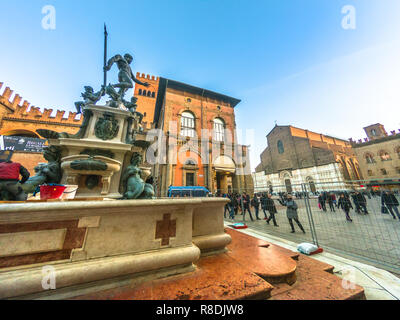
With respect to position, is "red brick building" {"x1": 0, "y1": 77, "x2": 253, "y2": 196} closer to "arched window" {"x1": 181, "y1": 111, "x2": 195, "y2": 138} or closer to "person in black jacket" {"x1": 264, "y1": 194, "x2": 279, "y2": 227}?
"arched window" {"x1": 181, "y1": 111, "x2": 195, "y2": 138}

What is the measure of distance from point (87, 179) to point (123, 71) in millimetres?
3733

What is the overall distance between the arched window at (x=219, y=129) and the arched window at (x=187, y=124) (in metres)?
2.59

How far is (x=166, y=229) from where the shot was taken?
1.56 m

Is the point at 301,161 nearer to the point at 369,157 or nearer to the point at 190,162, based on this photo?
the point at 369,157

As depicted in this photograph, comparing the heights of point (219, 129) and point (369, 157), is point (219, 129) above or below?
above

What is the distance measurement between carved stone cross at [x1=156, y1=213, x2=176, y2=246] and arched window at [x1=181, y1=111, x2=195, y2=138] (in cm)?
1290

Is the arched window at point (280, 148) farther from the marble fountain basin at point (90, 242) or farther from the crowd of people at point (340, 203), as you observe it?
the marble fountain basin at point (90, 242)

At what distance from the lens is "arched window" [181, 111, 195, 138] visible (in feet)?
46.9

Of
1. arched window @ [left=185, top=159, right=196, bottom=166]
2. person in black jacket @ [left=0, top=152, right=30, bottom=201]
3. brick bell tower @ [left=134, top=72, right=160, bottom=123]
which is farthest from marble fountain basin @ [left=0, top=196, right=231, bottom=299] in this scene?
brick bell tower @ [left=134, top=72, right=160, bottom=123]

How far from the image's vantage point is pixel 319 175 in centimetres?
2192

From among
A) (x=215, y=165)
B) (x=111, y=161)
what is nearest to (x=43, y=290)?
(x=111, y=161)

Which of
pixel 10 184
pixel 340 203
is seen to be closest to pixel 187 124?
pixel 340 203

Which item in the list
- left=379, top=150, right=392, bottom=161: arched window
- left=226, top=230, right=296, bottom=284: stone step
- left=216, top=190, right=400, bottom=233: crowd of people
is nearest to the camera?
left=226, top=230, right=296, bottom=284: stone step

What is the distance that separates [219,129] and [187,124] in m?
3.68
